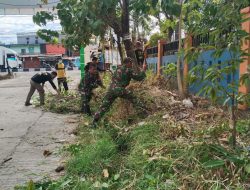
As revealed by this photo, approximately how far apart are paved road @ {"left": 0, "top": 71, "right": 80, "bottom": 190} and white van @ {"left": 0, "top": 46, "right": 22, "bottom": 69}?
2719cm

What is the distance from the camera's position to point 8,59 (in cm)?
4222

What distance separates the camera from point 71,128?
7691 millimetres

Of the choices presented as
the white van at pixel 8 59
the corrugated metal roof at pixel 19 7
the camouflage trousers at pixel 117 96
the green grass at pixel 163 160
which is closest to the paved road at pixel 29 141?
the green grass at pixel 163 160

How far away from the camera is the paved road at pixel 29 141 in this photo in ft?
15.6

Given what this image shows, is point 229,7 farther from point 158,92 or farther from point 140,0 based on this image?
point 158,92

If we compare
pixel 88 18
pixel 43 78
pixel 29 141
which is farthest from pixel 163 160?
pixel 43 78

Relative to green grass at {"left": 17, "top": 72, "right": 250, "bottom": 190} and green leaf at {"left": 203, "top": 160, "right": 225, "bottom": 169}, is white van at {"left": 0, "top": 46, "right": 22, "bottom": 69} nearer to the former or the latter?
green grass at {"left": 17, "top": 72, "right": 250, "bottom": 190}

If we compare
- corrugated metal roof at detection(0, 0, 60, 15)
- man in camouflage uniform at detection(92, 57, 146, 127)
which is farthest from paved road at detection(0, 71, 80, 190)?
corrugated metal roof at detection(0, 0, 60, 15)

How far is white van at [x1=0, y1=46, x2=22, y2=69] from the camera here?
3728 cm

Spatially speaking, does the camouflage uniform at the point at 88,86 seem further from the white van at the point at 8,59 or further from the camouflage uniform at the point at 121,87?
the white van at the point at 8,59

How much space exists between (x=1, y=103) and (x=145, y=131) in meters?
8.50

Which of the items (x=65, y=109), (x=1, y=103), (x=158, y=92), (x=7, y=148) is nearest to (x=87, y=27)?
(x=158, y=92)

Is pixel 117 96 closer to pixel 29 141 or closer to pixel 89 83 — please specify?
pixel 29 141

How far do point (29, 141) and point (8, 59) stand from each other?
37.8 m
